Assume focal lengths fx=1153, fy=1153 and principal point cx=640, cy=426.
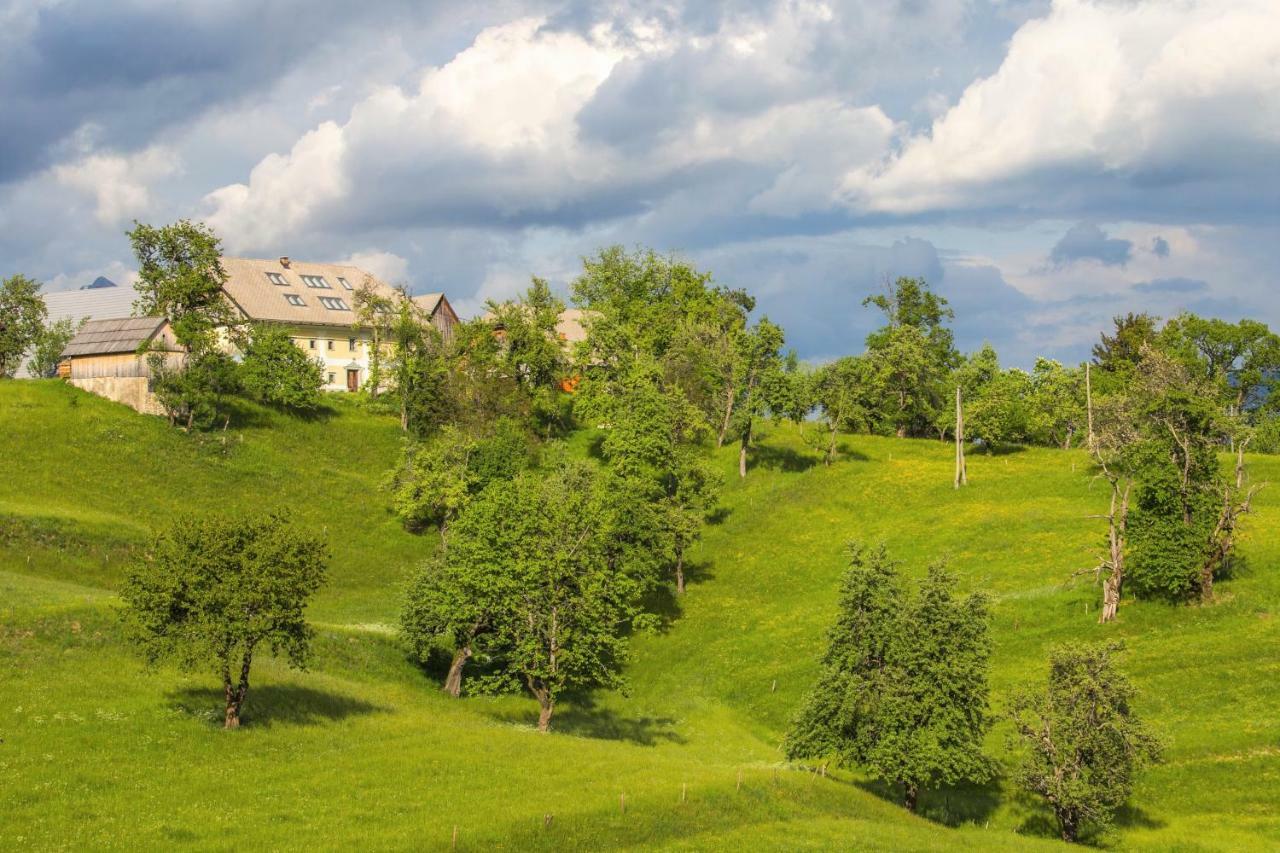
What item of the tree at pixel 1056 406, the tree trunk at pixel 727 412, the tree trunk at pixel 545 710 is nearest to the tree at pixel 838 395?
the tree trunk at pixel 727 412

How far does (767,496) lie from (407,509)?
107 feet

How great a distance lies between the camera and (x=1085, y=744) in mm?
47500

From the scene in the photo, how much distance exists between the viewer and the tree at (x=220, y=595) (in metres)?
47.3

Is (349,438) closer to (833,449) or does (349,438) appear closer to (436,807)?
(833,449)

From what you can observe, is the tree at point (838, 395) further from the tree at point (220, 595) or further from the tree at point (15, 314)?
the tree at point (15, 314)

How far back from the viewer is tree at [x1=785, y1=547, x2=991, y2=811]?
49812 mm

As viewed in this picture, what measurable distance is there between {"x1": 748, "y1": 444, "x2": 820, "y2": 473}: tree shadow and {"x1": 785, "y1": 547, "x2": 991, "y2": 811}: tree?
59279 millimetres

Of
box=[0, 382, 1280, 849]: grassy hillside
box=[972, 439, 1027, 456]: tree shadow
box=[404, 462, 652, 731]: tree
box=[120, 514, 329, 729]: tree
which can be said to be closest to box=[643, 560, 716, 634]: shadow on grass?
box=[0, 382, 1280, 849]: grassy hillside

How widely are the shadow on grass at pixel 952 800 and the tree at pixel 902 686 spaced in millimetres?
858

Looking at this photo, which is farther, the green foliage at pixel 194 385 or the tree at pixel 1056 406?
the tree at pixel 1056 406

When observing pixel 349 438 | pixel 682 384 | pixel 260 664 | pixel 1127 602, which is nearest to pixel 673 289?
pixel 682 384

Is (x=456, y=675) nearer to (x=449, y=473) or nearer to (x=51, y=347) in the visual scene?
(x=449, y=473)

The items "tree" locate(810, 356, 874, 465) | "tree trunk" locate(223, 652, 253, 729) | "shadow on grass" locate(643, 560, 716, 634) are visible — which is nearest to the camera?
"tree trunk" locate(223, 652, 253, 729)

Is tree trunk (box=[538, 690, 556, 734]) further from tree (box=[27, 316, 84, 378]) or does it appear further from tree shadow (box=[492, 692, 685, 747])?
tree (box=[27, 316, 84, 378])
